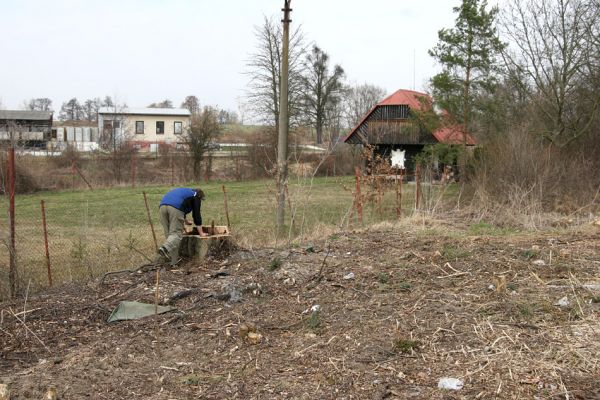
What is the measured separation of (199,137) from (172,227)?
28.7 m

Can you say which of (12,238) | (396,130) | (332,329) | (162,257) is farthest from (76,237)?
(396,130)

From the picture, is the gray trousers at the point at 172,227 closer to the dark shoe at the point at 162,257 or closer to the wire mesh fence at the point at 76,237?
the dark shoe at the point at 162,257

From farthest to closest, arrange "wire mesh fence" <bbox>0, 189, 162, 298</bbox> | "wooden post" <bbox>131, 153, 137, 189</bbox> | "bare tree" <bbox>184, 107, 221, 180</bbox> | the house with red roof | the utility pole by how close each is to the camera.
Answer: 1. "bare tree" <bbox>184, 107, 221, 180</bbox>
2. the house with red roof
3. "wooden post" <bbox>131, 153, 137, 189</bbox>
4. the utility pole
5. "wire mesh fence" <bbox>0, 189, 162, 298</bbox>

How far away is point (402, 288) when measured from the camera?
234 inches

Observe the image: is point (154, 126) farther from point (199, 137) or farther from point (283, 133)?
point (283, 133)

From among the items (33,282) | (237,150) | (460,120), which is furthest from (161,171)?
(33,282)

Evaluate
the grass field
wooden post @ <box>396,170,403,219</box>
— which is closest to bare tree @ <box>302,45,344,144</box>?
the grass field

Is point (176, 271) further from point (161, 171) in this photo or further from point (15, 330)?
point (161, 171)

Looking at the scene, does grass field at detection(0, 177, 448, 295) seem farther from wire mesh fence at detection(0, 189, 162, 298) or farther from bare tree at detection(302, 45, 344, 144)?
bare tree at detection(302, 45, 344, 144)

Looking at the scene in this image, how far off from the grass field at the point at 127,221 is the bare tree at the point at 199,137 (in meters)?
4.66

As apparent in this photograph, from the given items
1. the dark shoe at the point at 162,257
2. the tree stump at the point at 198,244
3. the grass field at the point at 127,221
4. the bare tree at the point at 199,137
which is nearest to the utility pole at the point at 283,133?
the grass field at the point at 127,221

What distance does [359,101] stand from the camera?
62438mm

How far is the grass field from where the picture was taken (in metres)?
9.45

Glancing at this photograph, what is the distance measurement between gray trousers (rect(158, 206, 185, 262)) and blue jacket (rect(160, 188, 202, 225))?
0.07 metres
